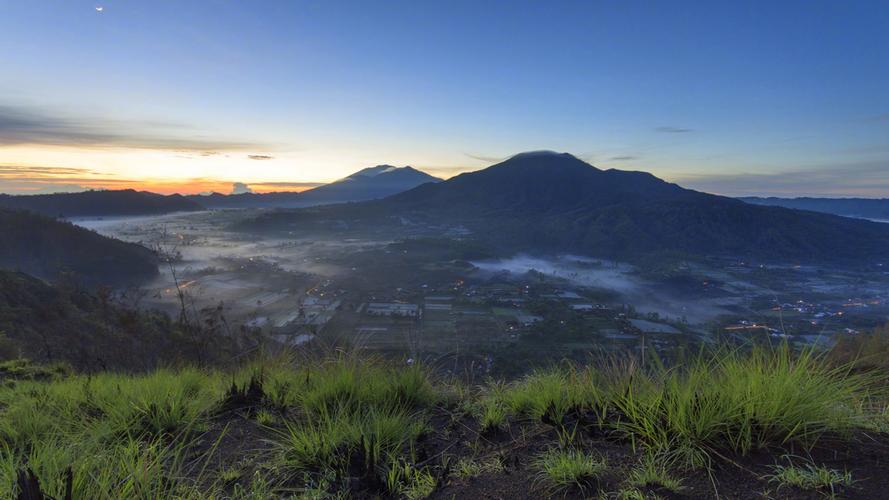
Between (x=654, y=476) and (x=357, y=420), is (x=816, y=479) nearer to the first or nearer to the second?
(x=654, y=476)

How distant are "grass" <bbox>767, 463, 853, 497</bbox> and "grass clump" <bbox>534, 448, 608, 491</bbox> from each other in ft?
2.50

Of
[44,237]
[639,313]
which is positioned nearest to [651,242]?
[639,313]

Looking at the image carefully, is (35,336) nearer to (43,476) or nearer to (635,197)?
(43,476)

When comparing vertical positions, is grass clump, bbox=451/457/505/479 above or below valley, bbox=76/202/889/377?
above

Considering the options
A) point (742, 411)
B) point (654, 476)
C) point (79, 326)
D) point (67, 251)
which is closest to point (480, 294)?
point (79, 326)

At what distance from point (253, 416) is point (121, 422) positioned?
814mm

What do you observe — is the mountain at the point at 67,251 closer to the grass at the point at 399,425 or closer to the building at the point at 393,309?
the building at the point at 393,309

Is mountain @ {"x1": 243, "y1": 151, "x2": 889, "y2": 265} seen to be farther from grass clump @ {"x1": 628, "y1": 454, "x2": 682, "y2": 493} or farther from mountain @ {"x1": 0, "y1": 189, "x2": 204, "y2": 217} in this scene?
grass clump @ {"x1": 628, "y1": 454, "x2": 682, "y2": 493}

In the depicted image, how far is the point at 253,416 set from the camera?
313 centimetres

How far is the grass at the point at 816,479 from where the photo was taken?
5.88ft

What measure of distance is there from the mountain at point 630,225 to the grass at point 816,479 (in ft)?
373

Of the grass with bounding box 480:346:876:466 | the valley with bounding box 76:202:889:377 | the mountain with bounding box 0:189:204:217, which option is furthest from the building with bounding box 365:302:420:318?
the mountain with bounding box 0:189:204:217

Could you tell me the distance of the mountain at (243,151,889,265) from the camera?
118 meters

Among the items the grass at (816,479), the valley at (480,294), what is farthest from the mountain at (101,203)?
the grass at (816,479)
